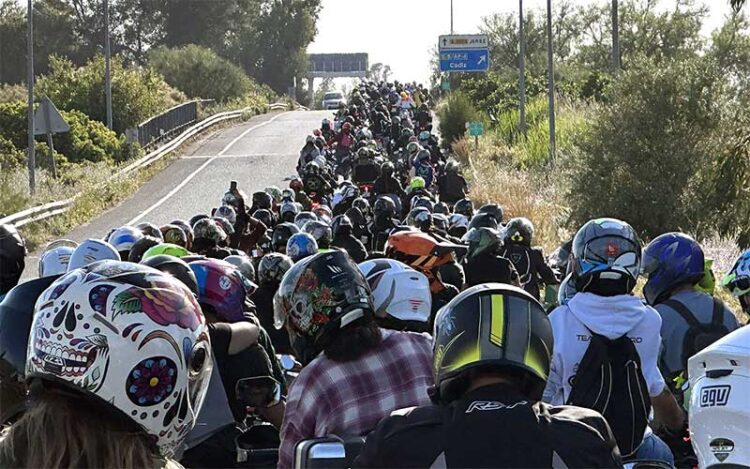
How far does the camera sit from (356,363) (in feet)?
14.6

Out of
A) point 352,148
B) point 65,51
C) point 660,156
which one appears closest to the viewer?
point 660,156

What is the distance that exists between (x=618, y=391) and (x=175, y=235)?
23.9 ft

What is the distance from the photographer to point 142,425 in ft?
9.50

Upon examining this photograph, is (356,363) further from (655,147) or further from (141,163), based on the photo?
(141,163)

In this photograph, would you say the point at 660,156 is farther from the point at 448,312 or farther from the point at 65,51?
the point at 65,51

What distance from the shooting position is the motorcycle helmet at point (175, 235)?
11.4 m

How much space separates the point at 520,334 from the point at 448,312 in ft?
0.75

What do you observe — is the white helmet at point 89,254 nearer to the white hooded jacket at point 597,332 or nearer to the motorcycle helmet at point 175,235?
the white hooded jacket at point 597,332

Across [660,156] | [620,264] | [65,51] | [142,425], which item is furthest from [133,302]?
[65,51]

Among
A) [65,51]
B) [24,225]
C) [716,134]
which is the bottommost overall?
Result: [24,225]

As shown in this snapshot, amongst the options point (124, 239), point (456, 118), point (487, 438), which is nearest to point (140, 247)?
point (124, 239)

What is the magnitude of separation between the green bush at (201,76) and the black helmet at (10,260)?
69.4 m

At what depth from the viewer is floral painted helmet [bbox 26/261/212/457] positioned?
9.42 feet

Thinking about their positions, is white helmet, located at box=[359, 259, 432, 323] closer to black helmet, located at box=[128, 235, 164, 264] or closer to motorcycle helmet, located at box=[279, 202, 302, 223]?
black helmet, located at box=[128, 235, 164, 264]
